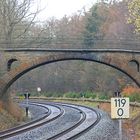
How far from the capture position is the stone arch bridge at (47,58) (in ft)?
111

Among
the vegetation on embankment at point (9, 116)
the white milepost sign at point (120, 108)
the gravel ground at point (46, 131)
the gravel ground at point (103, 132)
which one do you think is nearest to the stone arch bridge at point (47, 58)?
the vegetation on embankment at point (9, 116)

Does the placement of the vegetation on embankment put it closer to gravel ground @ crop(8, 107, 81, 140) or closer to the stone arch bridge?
the stone arch bridge

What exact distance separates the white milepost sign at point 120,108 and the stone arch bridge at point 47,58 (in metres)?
21.7

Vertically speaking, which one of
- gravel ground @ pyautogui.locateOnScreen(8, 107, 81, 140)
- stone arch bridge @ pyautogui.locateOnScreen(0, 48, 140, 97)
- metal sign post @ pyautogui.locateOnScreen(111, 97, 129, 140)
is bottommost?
gravel ground @ pyautogui.locateOnScreen(8, 107, 81, 140)

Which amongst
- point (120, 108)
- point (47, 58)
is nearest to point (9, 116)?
point (47, 58)

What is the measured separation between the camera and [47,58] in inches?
1356

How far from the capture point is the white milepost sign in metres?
12.5

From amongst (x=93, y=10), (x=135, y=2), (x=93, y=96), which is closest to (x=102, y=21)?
(x=93, y=10)

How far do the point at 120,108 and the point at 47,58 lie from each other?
22.2 meters

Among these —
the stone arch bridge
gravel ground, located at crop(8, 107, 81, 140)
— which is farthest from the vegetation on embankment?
gravel ground, located at crop(8, 107, 81, 140)

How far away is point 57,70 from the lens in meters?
81.6

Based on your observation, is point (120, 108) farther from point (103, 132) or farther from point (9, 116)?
point (9, 116)

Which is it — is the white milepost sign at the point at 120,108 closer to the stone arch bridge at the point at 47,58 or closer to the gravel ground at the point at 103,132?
the gravel ground at the point at 103,132

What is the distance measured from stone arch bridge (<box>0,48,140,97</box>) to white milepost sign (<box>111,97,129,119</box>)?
71.2 ft
